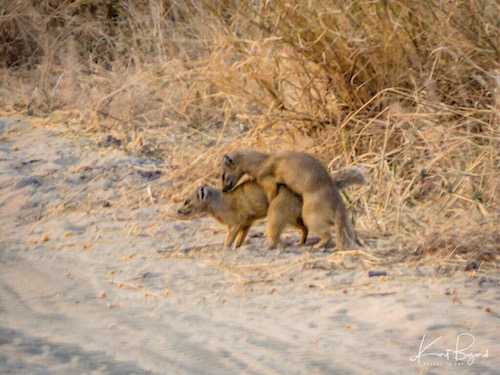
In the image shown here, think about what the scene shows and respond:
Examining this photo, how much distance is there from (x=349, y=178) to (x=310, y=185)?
27 cm

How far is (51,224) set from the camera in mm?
7410

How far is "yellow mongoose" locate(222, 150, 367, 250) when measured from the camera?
626cm

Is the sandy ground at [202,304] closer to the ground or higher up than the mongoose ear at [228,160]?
closer to the ground

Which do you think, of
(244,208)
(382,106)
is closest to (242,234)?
(244,208)

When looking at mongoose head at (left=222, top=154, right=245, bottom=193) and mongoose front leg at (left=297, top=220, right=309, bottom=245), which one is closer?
mongoose front leg at (left=297, top=220, right=309, bottom=245)

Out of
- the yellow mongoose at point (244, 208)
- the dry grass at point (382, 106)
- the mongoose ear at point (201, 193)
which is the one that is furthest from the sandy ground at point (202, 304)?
the dry grass at point (382, 106)

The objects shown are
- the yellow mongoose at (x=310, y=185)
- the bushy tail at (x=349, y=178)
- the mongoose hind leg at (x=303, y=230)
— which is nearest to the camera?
the yellow mongoose at (x=310, y=185)

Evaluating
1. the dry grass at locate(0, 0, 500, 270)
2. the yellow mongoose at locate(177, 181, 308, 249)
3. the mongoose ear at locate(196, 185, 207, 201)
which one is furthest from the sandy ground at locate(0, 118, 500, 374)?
the dry grass at locate(0, 0, 500, 270)

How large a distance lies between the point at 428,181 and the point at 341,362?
2879mm

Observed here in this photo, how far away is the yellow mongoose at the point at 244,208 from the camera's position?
6453mm

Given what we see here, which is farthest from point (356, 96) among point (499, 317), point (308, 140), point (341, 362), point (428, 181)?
point (341, 362)

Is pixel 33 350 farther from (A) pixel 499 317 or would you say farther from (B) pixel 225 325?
(A) pixel 499 317
